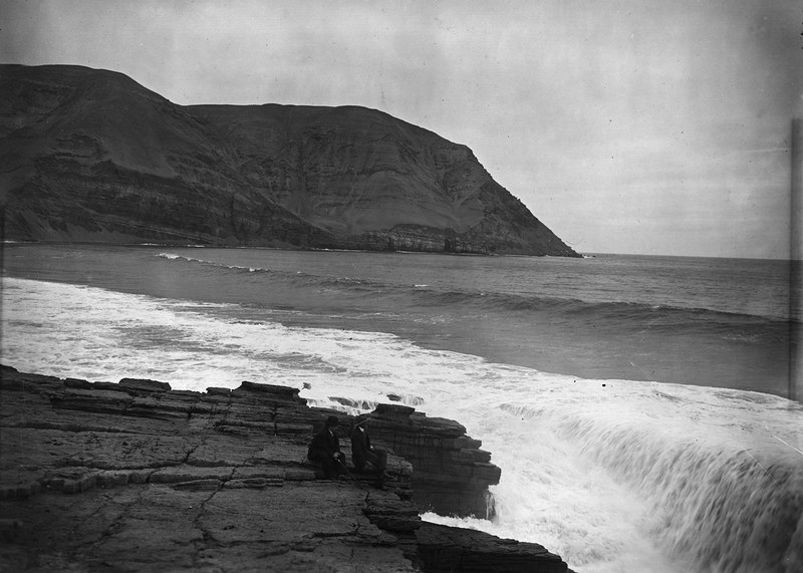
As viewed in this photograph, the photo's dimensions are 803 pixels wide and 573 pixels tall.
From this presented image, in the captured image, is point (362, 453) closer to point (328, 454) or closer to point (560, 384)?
point (328, 454)

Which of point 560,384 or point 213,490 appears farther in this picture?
point 560,384

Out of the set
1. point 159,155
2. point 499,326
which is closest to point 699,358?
point 499,326

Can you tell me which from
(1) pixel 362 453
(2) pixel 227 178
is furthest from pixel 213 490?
(2) pixel 227 178

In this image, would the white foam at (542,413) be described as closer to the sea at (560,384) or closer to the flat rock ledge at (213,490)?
the sea at (560,384)

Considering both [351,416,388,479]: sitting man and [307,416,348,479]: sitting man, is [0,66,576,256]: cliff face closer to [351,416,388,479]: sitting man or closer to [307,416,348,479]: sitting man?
[307,416,348,479]: sitting man

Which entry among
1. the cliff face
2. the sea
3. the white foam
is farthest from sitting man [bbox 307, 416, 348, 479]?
the cliff face

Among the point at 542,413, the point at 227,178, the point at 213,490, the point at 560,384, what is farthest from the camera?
the point at 227,178

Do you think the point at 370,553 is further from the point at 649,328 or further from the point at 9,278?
the point at 9,278
